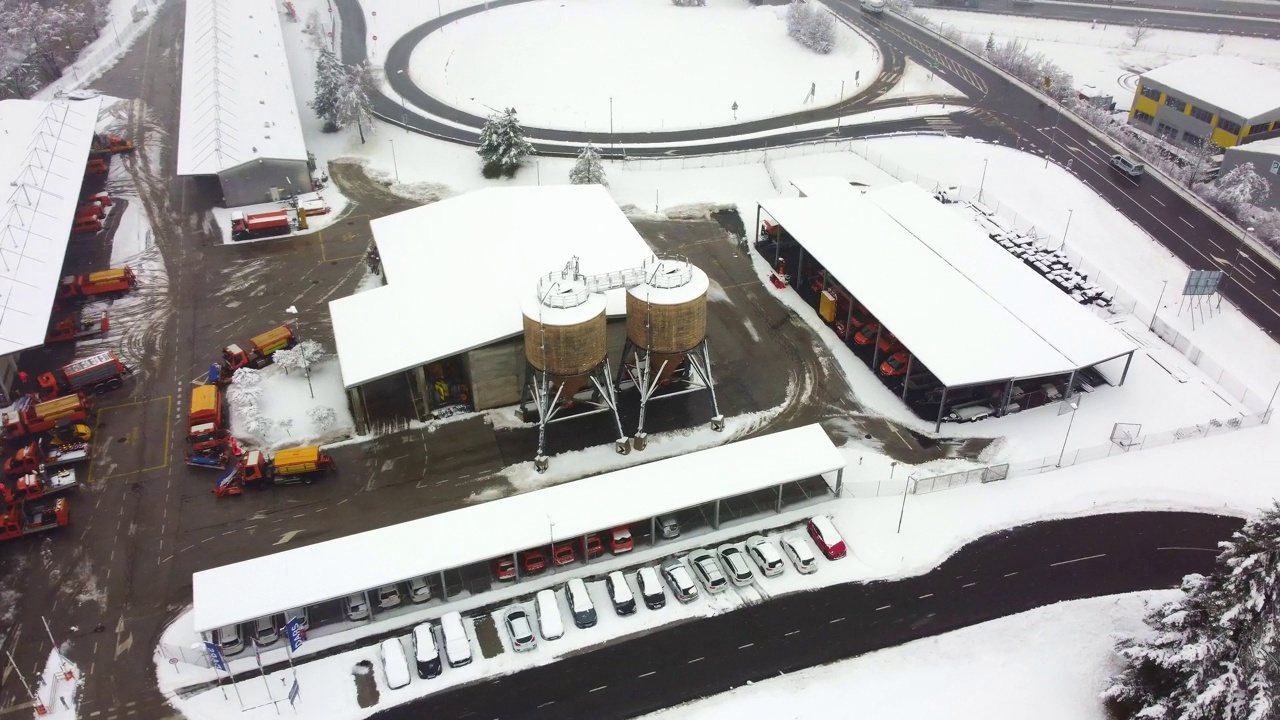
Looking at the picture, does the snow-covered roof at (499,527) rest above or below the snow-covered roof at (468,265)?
below

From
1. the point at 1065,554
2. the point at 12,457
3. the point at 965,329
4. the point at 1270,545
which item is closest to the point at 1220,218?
the point at 965,329

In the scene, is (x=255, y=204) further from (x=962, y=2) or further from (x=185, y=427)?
(x=962, y=2)

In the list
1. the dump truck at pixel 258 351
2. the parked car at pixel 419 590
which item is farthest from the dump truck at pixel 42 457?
the parked car at pixel 419 590

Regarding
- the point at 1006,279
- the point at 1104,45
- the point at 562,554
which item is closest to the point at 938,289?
the point at 1006,279

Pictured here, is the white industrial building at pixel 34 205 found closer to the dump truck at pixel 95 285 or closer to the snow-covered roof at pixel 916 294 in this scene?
the dump truck at pixel 95 285

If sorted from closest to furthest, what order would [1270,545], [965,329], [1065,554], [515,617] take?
[1270,545]
[515,617]
[1065,554]
[965,329]

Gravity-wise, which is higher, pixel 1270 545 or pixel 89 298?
pixel 1270 545

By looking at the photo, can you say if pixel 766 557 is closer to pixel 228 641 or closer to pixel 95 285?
pixel 228 641
